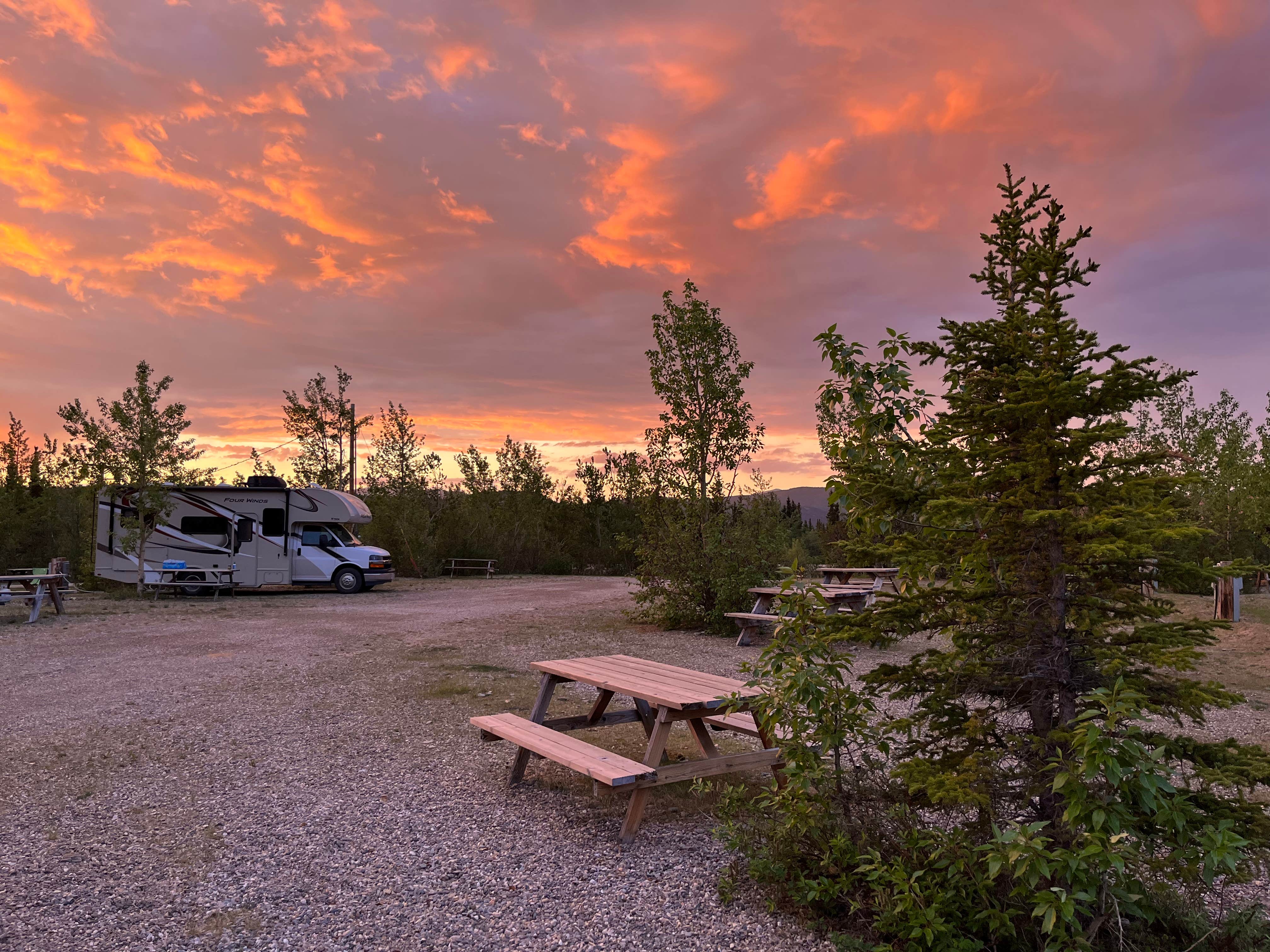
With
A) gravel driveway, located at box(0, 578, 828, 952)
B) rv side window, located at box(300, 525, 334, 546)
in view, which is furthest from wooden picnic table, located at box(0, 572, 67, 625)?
rv side window, located at box(300, 525, 334, 546)

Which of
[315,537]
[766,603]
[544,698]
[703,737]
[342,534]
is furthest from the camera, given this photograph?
[342,534]

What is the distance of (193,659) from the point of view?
10.2 m

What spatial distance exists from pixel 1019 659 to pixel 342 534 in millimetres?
20849

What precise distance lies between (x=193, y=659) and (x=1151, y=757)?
10610mm

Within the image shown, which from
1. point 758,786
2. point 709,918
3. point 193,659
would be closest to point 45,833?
point 709,918

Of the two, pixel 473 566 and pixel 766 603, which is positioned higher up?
pixel 766 603

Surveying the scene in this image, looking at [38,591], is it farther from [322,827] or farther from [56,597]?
[322,827]

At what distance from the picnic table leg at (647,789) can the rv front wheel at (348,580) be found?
18.0 m

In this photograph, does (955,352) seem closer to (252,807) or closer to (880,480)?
(880,480)

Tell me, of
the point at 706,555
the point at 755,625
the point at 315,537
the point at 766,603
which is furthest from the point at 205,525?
the point at 766,603

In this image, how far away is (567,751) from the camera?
448cm

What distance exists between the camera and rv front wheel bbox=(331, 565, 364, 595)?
21.1 meters

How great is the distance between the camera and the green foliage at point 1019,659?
241 centimetres

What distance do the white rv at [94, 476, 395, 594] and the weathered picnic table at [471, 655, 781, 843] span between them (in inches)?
652
